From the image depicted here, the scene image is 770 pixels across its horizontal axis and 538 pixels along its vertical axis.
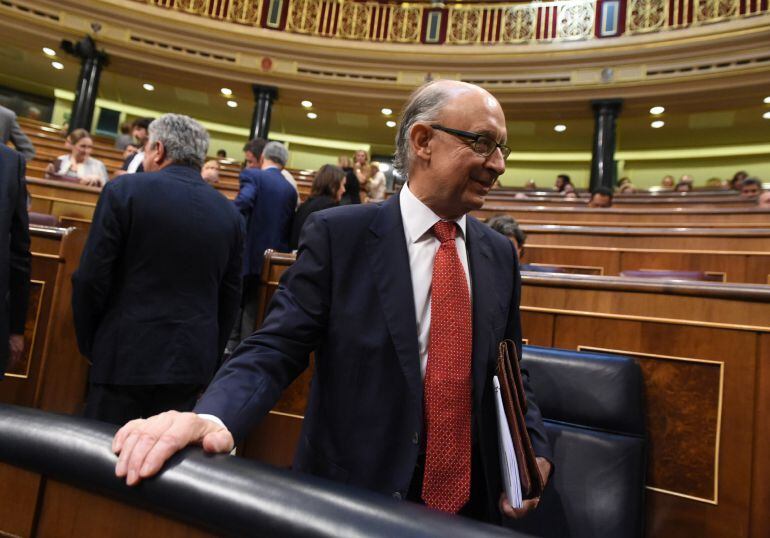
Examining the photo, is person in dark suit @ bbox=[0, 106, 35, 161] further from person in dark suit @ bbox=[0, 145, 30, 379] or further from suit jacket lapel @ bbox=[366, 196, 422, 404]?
suit jacket lapel @ bbox=[366, 196, 422, 404]

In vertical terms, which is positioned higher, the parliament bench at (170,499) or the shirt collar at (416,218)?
the shirt collar at (416,218)

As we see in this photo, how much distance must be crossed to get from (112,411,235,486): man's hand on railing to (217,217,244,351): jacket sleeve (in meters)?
0.86

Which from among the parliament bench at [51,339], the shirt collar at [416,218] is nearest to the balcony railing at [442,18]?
the parliament bench at [51,339]

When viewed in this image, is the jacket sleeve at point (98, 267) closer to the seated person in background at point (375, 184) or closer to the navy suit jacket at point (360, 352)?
the navy suit jacket at point (360, 352)

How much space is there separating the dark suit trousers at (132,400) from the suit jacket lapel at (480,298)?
2.46 ft

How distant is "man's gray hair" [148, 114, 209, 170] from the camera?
1236 mm

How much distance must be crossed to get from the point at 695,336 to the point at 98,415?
1347 mm

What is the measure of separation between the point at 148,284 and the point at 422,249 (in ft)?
2.21

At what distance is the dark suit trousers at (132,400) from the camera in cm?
112

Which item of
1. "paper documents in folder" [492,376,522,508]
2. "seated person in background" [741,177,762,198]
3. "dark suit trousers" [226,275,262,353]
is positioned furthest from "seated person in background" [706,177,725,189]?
"paper documents in folder" [492,376,522,508]

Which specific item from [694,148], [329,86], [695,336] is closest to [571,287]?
[695,336]

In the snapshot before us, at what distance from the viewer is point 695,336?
1.21 m

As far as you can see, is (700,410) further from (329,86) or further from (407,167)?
(329,86)

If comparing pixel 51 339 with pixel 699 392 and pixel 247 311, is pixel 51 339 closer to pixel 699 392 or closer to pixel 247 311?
pixel 247 311
